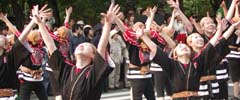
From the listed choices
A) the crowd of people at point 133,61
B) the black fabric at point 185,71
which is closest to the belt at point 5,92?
the crowd of people at point 133,61

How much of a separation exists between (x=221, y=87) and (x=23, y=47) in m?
3.61

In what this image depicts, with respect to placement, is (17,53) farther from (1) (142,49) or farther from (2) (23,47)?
(1) (142,49)

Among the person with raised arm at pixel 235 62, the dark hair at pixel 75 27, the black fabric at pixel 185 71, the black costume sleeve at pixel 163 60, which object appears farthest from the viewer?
the dark hair at pixel 75 27

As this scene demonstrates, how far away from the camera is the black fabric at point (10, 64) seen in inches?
268

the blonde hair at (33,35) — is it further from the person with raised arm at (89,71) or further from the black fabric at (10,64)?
the person with raised arm at (89,71)

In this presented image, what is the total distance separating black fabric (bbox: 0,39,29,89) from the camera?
22.4ft

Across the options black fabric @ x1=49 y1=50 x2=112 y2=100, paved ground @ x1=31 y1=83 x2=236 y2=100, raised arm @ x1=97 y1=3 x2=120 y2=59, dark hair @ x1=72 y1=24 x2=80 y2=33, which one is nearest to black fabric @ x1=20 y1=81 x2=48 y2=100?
paved ground @ x1=31 y1=83 x2=236 y2=100

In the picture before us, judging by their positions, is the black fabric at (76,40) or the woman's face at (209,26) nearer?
the woman's face at (209,26)

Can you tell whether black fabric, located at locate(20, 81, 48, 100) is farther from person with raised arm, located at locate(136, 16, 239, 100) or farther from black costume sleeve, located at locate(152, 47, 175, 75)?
black costume sleeve, located at locate(152, 47, 175, 75)

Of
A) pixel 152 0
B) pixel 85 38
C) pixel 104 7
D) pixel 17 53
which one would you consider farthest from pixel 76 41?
pixel 152 0

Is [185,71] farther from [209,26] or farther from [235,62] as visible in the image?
[235,62]

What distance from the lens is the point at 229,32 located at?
22.3ft

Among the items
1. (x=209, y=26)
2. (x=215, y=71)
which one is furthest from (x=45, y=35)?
(x=215, y=71)

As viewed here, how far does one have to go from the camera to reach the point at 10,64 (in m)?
6.86
